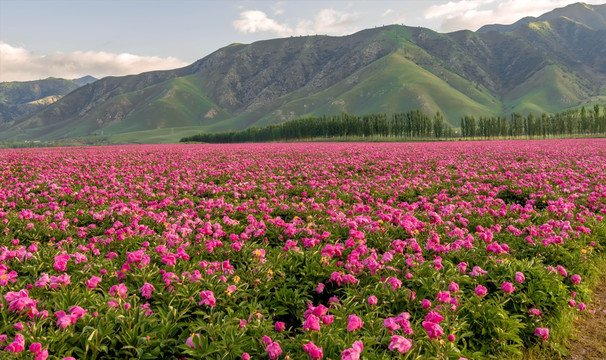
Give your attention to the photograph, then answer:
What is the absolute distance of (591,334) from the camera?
5.07 metres

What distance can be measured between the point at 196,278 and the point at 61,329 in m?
1.56

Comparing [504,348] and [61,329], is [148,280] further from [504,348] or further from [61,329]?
[504,348]

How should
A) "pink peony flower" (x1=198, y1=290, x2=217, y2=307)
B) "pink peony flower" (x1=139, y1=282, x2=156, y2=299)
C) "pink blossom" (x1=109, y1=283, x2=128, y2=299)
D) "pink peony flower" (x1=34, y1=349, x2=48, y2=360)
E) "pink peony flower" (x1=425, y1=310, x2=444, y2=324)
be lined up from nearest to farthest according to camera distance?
"pink peony flower" (x1=34, y1=349, x2=48, y2=360), "pink peony flower" (x1=425, y1=310, x2=444, y2=324), "pink peony flower" (x1=198, y1=290, x2=217, y2=307), "pink blossom" (x1=109, y1=283, x2=128, y2=299), "pink peony flower" (x1=139, y1=282, x2=156, y2=299)

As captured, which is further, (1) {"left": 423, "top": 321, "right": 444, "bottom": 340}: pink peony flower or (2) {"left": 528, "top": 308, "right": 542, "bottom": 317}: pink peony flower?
(2) {"left": 528, "top": 308, "right": 542, "bottom": 317}: pink peony flower

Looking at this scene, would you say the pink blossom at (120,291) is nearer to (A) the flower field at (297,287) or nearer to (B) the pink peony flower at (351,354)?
(A) the flower field at (297,287)

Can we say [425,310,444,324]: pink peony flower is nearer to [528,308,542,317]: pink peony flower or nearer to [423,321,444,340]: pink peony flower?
[423,321,444,340]: pink peony flower

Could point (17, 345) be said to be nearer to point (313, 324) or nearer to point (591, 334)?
point (313, 324)

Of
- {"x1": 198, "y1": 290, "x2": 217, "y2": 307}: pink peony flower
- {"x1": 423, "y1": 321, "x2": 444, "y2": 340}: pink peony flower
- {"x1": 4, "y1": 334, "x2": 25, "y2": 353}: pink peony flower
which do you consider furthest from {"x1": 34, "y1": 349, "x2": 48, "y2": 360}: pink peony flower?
{"x1": 423, "y1": 321, "x2": 444, "y2": 340}: pink peony flower

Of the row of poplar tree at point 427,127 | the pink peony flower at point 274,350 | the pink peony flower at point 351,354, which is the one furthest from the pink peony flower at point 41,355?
the row of poplar tree at point 427,127

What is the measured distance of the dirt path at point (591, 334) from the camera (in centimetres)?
466

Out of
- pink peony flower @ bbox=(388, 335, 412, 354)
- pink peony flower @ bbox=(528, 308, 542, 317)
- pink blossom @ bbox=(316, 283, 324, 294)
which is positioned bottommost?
pink peony flower @ bbox=(528, 308, 542, 317)

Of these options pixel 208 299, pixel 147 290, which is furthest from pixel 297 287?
pixel 147 290

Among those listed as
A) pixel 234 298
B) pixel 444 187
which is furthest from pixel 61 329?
pixel 444 187

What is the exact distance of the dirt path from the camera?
4.66m
